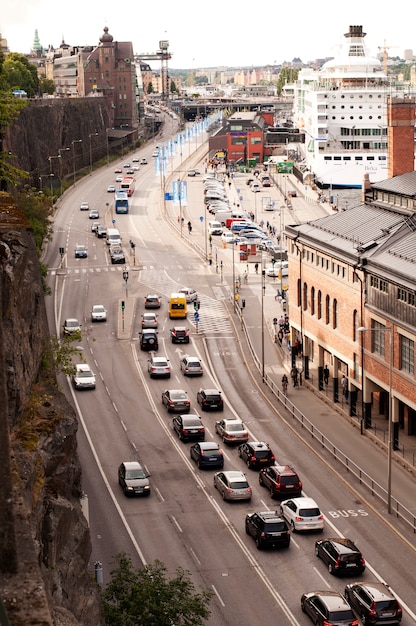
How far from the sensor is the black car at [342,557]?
43281 mm

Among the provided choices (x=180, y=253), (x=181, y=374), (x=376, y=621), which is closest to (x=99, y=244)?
(x=180, y=253)

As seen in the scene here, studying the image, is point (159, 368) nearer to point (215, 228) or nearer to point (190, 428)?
point (190, 428)

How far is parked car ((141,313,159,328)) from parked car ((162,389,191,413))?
19227 mm

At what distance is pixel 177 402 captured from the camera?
65.2 m

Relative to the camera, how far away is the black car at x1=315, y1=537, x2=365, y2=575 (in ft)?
142

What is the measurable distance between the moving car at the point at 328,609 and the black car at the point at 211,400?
25.8 metres

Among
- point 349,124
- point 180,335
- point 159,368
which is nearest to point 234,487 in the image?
point 159,368

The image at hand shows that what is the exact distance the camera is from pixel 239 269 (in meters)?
108

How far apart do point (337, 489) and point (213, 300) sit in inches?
1680

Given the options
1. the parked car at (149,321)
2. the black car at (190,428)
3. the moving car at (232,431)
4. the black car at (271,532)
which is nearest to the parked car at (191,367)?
the parked car at (149,321)

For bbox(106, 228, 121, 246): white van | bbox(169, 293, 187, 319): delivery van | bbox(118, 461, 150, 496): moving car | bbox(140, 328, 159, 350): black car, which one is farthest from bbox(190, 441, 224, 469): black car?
bbox(106, 228, 121, 246): white van

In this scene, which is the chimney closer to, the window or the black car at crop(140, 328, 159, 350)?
the black car at crop(140, 328, 159, 350)

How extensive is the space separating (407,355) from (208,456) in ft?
31.7

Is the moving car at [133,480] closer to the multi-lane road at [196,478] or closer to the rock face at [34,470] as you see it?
the multi-lane road at [196,478]
